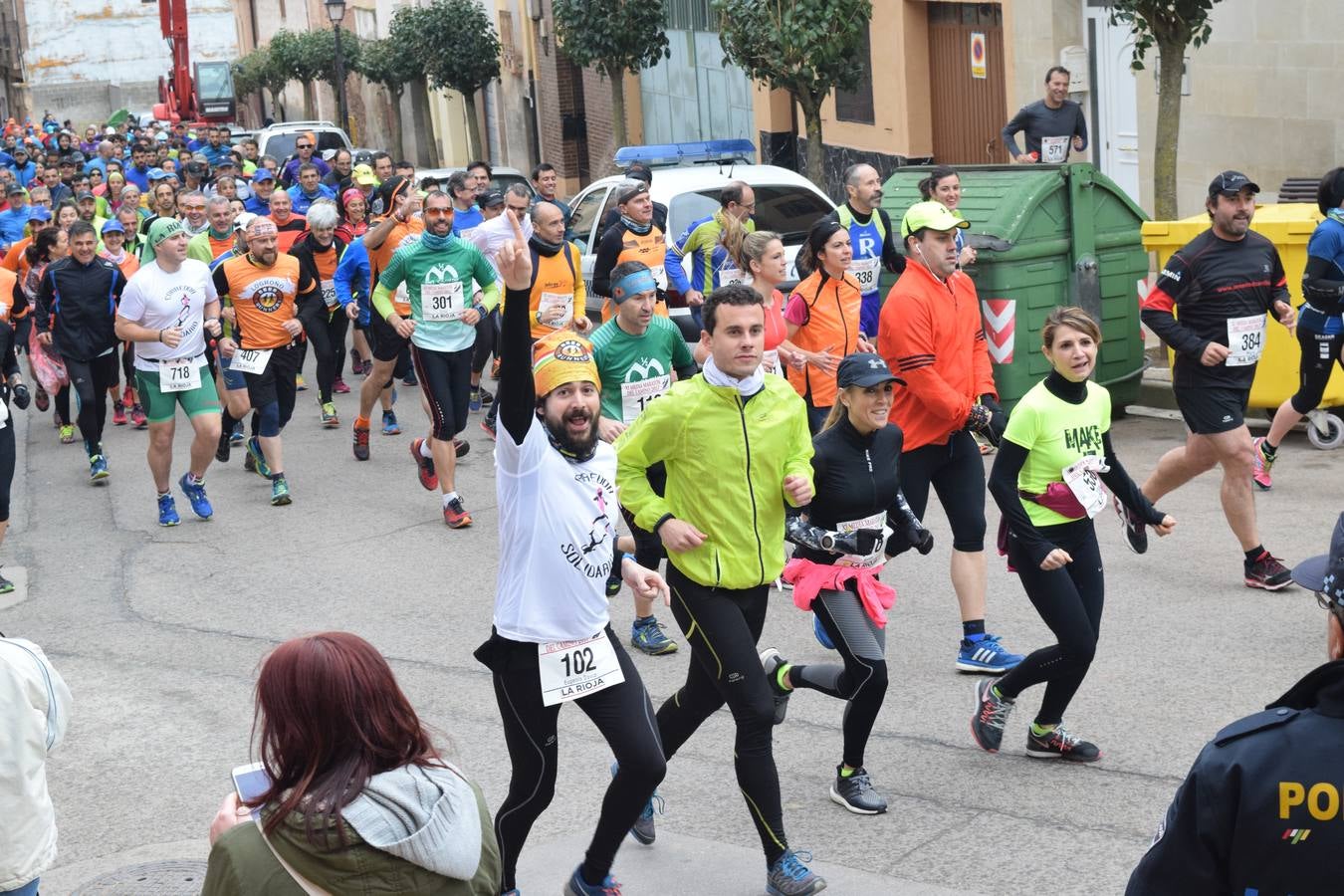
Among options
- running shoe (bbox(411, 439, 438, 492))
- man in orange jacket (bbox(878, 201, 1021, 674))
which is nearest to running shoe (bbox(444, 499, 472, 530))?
running shoe (bbox(411, 439, 438, 492))

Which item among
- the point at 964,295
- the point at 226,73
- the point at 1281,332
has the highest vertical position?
the point at 226,73

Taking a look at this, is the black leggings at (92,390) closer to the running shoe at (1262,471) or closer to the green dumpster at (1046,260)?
the green dumpster at (1046,260)

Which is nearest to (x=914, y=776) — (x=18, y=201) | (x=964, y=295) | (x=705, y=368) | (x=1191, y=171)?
A: (x=705, y=368)

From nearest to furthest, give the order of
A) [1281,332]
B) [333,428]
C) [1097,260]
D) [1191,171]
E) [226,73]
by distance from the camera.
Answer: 1. [1281,332]
2. [1097,260]
3. [333,428]
4. [1191,171]
5. [226,73]

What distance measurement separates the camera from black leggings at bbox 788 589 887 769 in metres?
5.91

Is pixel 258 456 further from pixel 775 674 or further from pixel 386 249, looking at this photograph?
pixel 775 674

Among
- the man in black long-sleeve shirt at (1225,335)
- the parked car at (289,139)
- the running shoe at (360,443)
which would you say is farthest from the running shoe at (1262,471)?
the parked car at (289,139)

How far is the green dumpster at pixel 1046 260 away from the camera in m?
11.7

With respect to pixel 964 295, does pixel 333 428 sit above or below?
below

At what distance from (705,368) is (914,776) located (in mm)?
1789

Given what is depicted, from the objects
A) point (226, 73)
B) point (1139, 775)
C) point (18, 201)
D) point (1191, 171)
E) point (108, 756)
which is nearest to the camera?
point (1139, 775)

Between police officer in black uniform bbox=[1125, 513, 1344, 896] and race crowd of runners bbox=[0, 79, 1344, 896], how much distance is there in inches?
47.9

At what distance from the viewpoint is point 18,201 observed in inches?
754

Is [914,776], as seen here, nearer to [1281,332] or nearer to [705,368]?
[705,368]
